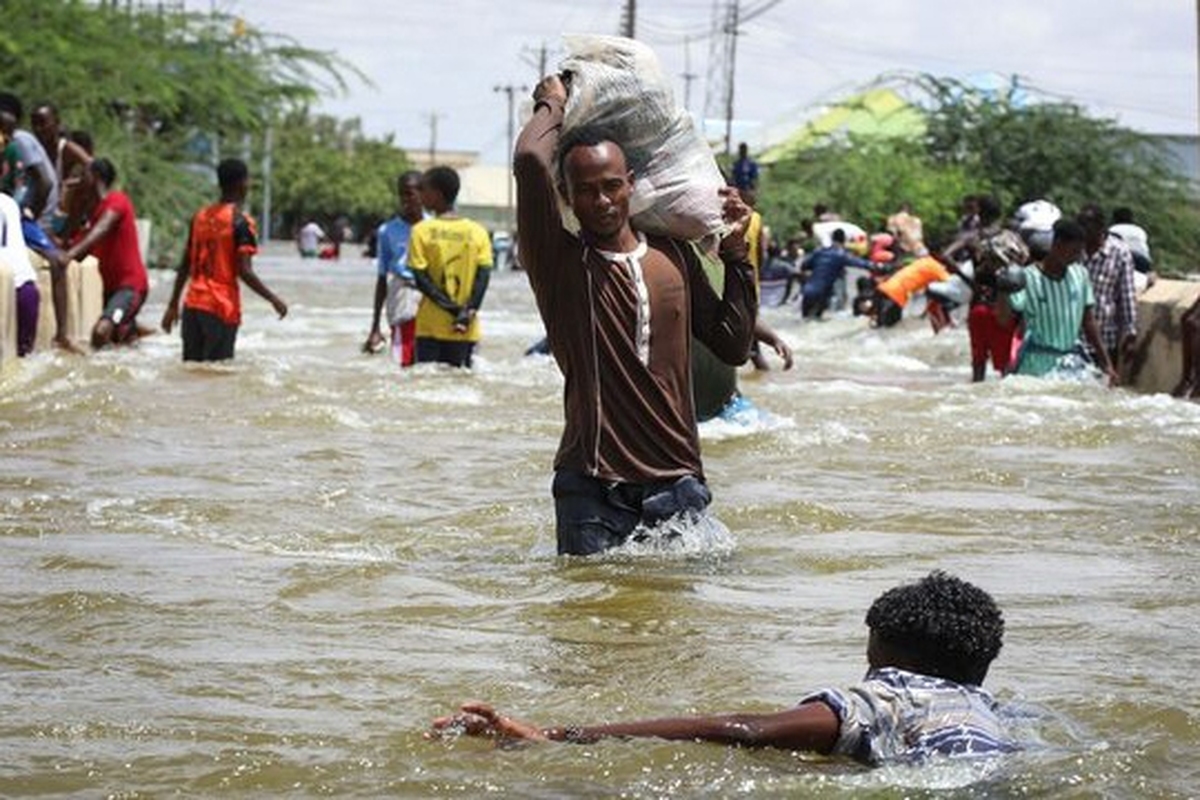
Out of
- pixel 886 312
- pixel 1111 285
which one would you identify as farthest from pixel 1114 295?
pixel 886 312

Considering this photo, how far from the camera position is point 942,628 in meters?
5.18

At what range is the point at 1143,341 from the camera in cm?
1808

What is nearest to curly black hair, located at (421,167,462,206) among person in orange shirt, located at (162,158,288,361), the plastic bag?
person in orange shirt, located at (162,158,288,361)

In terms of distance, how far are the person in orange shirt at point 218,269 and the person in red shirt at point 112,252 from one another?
859 mm

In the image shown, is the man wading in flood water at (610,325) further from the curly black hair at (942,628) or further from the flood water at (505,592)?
the curly black hair at (942,628)

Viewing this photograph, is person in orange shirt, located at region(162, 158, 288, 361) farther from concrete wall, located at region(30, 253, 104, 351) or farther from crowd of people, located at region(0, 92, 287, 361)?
concrete wall, located at region(30, 253, 104, 351)

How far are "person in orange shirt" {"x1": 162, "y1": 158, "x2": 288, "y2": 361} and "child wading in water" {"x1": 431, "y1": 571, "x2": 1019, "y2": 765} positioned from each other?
35.1 feet

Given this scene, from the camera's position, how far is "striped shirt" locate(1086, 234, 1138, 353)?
1711cm

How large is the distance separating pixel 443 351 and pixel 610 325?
8250mm

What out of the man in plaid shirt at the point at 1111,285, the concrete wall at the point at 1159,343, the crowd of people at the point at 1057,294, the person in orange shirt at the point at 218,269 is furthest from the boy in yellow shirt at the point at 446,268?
the concrete wall at the point at 1159,343

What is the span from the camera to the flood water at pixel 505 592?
207 inches

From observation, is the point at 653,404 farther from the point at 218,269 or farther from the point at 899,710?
the point at 218,269

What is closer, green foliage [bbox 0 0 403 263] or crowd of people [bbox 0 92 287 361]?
crowd of people [bbox 0 92 287 361]

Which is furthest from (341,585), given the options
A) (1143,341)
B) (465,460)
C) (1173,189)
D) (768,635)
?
(1173,189)
